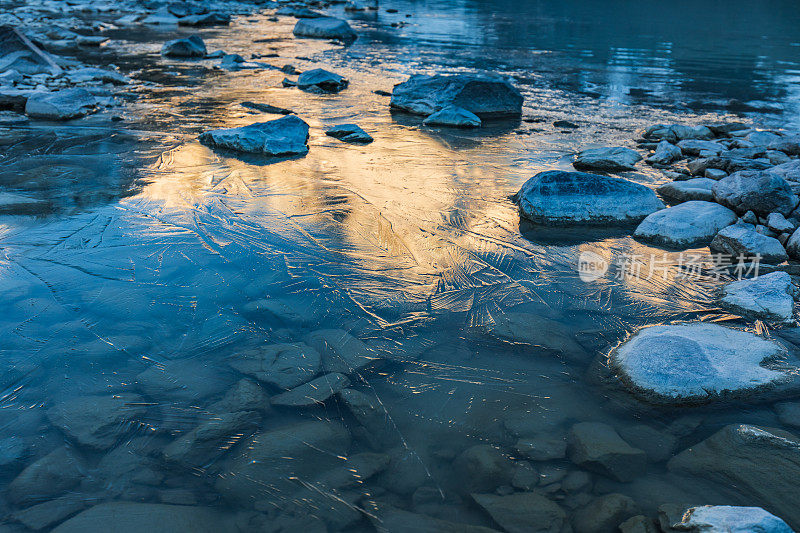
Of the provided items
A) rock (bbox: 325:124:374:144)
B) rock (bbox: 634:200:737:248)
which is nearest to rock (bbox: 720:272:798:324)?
rock (bbox: 634:200:737:248)

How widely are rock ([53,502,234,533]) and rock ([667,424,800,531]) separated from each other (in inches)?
77.2

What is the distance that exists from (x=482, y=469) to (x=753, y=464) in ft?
3.93

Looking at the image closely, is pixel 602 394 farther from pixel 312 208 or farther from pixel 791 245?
pixel 312 208

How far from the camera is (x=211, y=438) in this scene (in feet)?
8.77

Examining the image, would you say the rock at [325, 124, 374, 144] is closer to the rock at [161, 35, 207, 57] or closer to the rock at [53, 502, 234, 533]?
the rock at [53, 502, 234, 533]

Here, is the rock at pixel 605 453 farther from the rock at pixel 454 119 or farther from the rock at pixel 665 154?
the rock at pixel 454 119

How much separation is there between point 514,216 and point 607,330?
187 cm

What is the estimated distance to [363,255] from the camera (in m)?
4.41

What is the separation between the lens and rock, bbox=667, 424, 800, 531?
2.38 metres

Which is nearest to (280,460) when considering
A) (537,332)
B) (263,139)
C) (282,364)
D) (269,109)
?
(282,364)

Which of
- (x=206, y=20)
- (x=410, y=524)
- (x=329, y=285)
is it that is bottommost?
(x=410, y=524)

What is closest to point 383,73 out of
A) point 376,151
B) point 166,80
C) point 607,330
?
point 166,80

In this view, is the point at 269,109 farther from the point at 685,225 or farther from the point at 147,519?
the point at 147,519

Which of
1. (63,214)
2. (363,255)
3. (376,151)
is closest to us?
(363,255)
